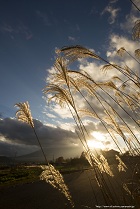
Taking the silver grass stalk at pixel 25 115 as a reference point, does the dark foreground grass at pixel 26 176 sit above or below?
above

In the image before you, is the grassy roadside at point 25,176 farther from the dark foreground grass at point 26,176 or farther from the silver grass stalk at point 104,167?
the silver grass stalk at point 104,167

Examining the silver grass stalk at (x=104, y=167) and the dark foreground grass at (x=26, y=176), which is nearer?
the silver grass stalk at (x=104, y=167)

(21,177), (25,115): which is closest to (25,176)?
(21,177)

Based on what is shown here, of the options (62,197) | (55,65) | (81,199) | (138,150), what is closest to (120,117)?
(138,150)

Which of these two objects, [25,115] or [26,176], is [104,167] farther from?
[26,176]

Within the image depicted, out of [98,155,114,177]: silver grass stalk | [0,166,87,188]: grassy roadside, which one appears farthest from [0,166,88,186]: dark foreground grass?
[98,155,114,177]: silver grass stalk

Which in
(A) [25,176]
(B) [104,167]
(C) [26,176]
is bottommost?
(B) [104,167]

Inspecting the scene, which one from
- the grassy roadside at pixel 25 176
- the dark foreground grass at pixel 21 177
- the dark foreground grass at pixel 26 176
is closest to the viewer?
the grassy roadside at pixel 25 176

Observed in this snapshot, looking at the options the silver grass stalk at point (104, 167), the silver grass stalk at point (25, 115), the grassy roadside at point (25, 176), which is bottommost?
the silver grass stalk at point (104, 167)

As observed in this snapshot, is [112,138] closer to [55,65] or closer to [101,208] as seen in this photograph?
[55,65]

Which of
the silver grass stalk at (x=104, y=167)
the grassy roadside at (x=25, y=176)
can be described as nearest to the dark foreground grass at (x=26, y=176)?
the grassy roadside at (x=25, y=176)

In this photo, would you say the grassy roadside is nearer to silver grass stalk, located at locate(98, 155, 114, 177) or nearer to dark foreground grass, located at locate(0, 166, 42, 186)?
dark foreground grass, located at locate(0, 166, 42, 186)

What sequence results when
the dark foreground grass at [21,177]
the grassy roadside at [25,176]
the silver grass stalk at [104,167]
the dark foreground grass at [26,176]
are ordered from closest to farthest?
the silver grass stalk at [104,167], the grassy roadside at [25,176], the dark foreground grass at [21,177], the dark foreground grass at [26,176]

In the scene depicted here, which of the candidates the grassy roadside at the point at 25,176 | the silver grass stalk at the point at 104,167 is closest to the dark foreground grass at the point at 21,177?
the grassy roadside at the point at 25,176
